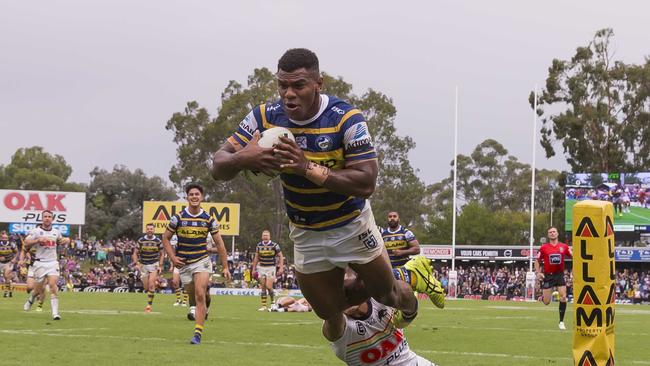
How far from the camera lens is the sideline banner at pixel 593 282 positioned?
657 centimetres

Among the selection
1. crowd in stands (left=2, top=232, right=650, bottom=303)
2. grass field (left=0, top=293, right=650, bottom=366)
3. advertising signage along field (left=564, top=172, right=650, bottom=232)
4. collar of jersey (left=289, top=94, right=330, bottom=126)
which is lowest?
crowd in stands (left=2, top=232, right=650, bottom=303)

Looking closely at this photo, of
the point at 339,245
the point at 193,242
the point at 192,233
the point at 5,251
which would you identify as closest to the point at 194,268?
the point at 193,242

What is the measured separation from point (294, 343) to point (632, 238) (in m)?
45.1

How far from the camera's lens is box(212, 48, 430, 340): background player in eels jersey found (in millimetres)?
6875

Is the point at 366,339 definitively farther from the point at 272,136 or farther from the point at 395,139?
the point at 395,139

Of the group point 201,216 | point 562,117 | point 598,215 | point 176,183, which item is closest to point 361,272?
point 598,215

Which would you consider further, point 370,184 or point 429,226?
point 429,226

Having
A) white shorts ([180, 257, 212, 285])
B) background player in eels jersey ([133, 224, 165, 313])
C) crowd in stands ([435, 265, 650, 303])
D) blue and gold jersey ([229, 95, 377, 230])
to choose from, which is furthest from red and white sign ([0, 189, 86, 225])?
blue and gold jersey ([229, 95, 377, 230])

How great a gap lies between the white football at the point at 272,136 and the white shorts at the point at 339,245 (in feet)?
3.60

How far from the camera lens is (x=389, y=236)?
22047 millimetres

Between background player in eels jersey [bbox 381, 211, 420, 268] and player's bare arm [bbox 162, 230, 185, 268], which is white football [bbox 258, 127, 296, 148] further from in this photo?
background player in eels jersey [bbox 381, 211, 420, 268]

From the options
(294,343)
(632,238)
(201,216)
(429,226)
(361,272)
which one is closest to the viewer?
(361,272)

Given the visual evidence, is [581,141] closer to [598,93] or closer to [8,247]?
[598,93]

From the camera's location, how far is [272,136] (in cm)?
676
